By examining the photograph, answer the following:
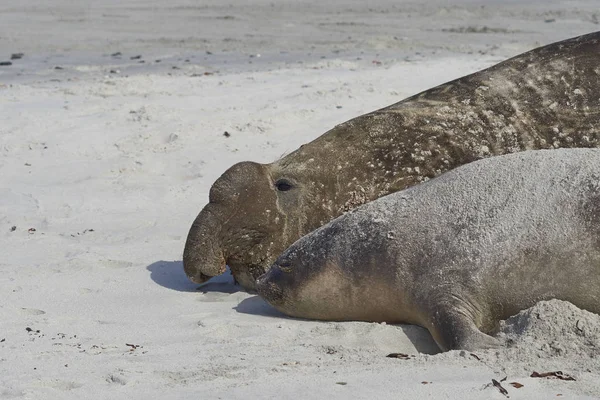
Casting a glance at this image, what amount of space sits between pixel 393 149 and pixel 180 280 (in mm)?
1383

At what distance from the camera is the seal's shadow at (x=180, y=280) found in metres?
6.01

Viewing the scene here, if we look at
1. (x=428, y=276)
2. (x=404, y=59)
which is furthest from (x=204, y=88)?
(x=428, y=276)

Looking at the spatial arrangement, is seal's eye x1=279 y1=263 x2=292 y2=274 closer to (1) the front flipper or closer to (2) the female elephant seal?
(2) the female elephant seal

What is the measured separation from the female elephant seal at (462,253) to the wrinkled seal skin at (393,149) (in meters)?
0.51

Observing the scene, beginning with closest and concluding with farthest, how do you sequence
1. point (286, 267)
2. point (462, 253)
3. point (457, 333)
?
point (457, 333)
point (462, 253)
point (286, 267)

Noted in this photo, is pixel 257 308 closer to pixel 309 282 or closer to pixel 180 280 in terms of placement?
pixel 309 282

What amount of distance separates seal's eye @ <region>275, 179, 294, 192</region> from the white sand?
596mm

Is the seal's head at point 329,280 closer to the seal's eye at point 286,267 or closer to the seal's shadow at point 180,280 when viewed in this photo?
the seal's eye at point 286,267

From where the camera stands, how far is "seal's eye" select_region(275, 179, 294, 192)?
614 cm

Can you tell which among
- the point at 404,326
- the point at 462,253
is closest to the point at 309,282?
the point at 404,326

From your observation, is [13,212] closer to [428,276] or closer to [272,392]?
[428,276]

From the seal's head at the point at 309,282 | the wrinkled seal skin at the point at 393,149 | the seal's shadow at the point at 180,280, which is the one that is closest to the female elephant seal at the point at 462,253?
the seal's head at the point at 309,282

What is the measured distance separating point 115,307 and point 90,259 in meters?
0.93

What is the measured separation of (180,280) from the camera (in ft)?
20.2
